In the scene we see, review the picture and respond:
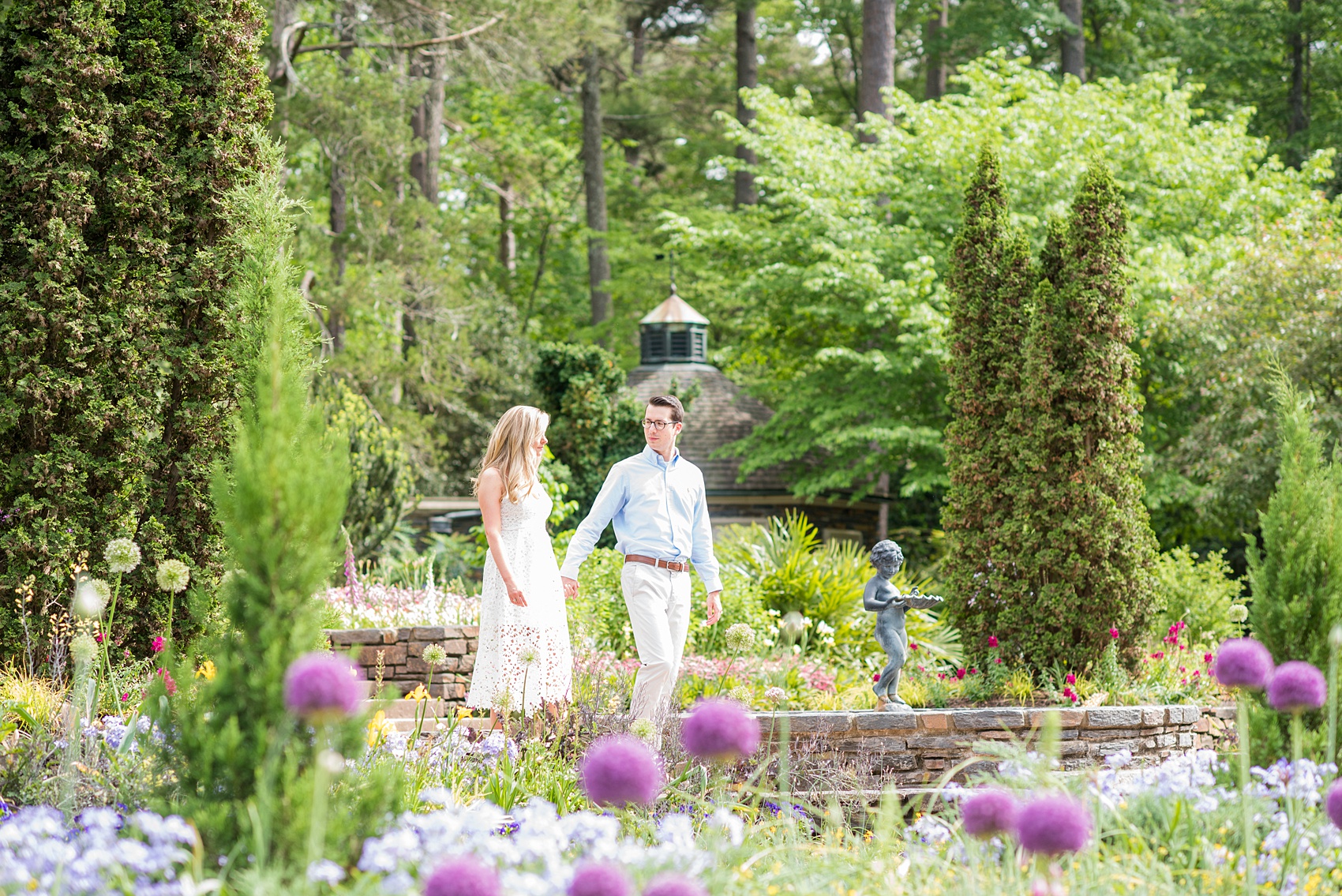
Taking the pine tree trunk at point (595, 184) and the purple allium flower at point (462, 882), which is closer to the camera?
the purple allium flower at point (462, 882)

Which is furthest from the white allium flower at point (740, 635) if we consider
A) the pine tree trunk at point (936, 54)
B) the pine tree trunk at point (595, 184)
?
the pine tree trunk at point (595, 184)

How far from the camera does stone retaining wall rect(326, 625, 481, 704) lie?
697cm

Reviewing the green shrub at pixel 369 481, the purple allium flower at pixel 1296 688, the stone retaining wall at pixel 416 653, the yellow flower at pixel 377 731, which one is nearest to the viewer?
the purple allium flower at pixel 1296 688

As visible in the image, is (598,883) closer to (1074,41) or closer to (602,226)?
(1074,41)

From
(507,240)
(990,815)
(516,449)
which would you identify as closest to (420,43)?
(516,449)

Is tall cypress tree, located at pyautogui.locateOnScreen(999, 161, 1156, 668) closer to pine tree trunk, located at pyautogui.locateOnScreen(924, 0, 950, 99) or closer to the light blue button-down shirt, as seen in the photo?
the light blue button-down shirt

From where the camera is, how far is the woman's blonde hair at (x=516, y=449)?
17.6 ft

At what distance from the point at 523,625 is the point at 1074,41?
15.9 metres

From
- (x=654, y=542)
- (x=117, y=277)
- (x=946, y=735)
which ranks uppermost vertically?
(x=117, y=277)

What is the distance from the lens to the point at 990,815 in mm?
2465

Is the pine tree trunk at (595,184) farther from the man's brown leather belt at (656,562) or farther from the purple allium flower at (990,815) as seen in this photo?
the purple allium flower at (990,815)

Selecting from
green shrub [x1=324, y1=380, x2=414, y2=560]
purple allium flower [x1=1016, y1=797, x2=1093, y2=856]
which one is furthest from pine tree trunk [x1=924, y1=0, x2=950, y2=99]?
purple allium flower [x1=1016, y1=797, x2=1093, y2=856]

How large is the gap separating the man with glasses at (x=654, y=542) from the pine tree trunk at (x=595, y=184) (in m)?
16.2

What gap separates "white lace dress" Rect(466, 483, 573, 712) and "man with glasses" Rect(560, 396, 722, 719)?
0.52ft
